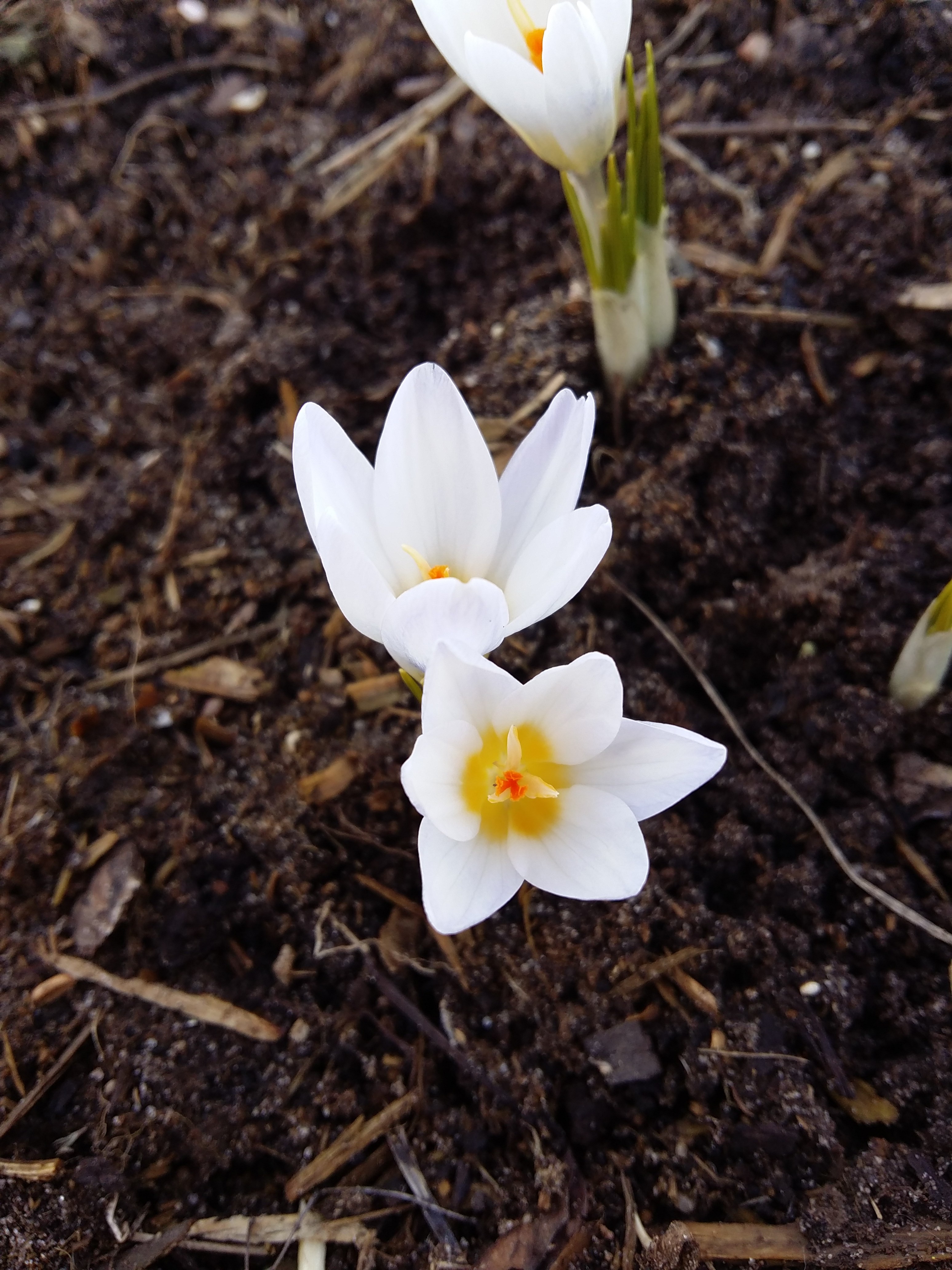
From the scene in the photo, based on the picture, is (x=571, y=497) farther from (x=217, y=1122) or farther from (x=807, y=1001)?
(x=217, y=1122)

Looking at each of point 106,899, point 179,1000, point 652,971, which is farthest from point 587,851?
point 106,899

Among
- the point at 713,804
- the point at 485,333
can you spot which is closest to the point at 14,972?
the point at 713,804

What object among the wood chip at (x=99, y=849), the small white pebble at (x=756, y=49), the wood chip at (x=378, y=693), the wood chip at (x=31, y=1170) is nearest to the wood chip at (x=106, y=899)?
the wood chip at (x=99, y=849)

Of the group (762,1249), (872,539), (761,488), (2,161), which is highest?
(2,161)


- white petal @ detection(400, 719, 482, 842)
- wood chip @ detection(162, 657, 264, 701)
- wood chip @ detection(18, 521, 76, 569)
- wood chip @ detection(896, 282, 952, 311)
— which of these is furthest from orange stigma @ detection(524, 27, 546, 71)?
wood chip @ detection(18, 521, 76, 569)

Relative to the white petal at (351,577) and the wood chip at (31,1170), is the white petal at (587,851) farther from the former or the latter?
the wood chip at (31,1170)

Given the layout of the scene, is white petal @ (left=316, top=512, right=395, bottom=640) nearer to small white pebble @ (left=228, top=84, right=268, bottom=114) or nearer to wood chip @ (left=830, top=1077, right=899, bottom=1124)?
wood chip @ (left=830, top=1077, right=899, bottom=1124)

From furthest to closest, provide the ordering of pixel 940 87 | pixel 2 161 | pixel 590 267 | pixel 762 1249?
pixel 2 161, pixel 940 87, pixel 590 267, pixel 762 1249

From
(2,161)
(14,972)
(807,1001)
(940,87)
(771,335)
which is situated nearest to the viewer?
(807,1001)
